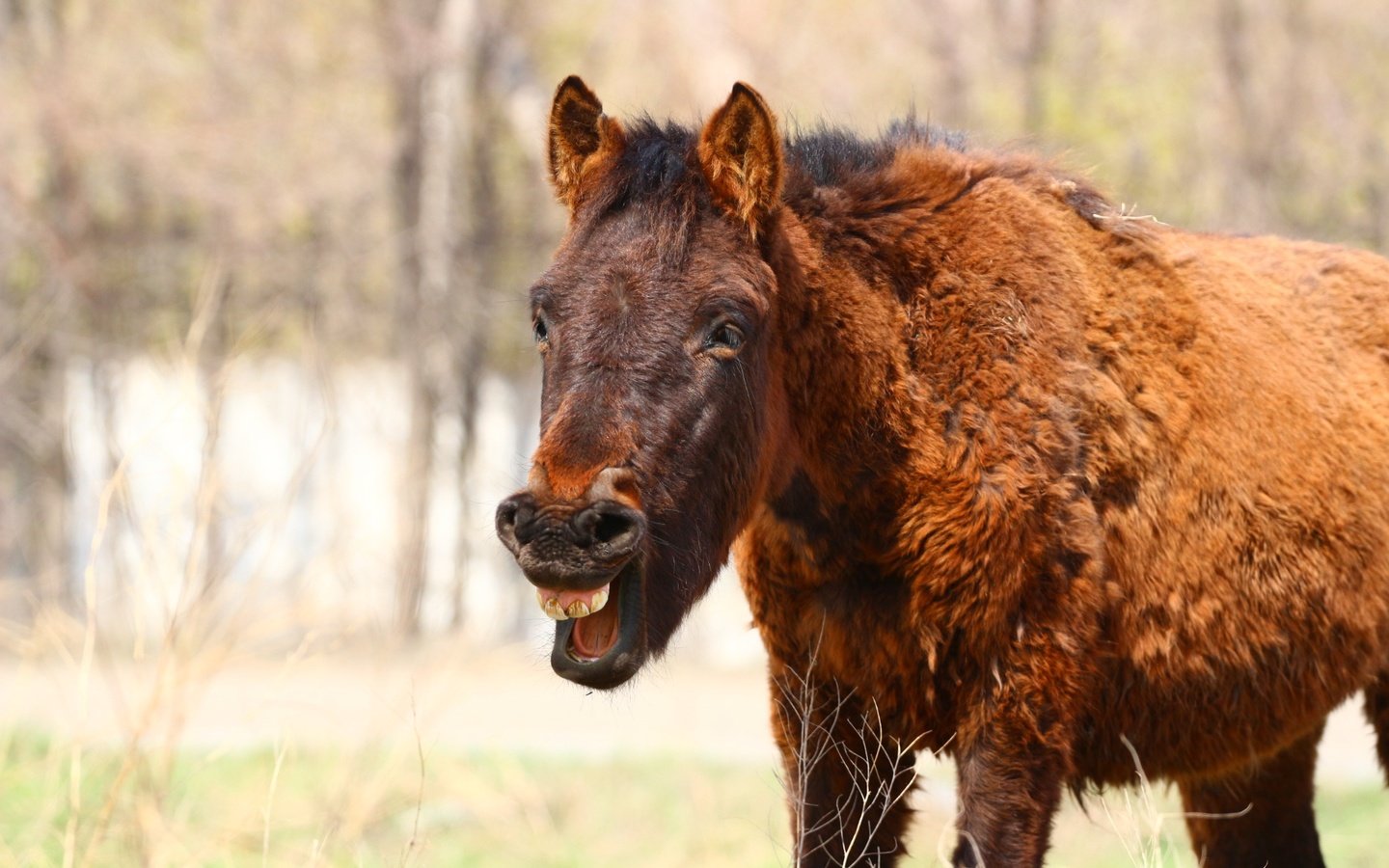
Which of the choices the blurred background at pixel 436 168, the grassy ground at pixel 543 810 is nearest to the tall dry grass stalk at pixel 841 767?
the grassy ground at pixel 543 810

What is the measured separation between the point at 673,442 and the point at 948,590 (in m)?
0.92

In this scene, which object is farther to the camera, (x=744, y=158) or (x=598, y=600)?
(x=744, y=158)

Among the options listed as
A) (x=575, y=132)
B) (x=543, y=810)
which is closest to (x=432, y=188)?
(x=543, y=810)

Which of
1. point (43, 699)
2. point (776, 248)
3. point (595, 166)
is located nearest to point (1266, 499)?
point (776, 248)

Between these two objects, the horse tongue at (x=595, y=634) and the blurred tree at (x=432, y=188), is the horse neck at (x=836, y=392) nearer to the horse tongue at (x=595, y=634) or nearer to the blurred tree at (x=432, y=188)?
the horse tongue at (x=595, y=634)

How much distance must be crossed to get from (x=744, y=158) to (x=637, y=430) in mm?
870

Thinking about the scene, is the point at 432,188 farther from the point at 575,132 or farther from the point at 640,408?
the point at 640,408

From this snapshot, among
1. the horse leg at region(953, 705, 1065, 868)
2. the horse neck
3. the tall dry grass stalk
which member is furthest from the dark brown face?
the horse leg at region(953, 705, 1065, 868)

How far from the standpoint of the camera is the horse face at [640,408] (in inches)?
135

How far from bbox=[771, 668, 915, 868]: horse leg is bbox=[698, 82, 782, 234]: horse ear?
4.45 ft

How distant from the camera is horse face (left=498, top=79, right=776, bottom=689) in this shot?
11.3 feet

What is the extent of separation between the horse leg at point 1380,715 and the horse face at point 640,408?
2.83 meters

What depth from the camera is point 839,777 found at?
14.6 feet

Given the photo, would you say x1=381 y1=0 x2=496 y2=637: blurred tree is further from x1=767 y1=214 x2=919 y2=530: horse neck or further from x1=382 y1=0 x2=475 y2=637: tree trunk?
x1=767 y1=214 x2=919 y2=530: horse neck
